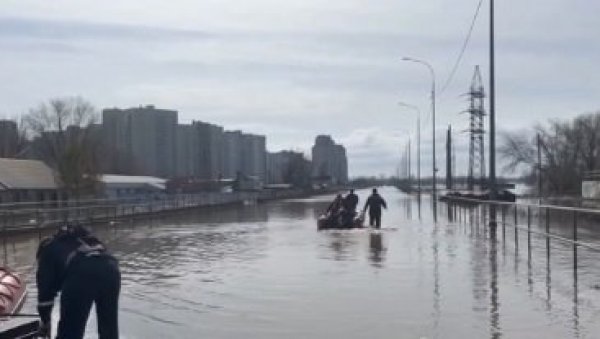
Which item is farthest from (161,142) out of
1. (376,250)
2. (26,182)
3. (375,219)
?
(376,250)

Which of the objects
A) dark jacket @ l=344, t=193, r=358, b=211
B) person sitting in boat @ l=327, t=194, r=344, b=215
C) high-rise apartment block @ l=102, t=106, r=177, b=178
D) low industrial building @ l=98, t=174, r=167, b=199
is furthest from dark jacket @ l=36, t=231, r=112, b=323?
high-rise apartment block @ l=102, t=106, r=177, b=178

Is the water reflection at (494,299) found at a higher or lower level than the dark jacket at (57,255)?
lower

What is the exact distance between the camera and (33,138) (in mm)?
117562

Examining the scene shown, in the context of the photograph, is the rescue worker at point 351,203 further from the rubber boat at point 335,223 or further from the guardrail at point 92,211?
the guardrail at point 92,211

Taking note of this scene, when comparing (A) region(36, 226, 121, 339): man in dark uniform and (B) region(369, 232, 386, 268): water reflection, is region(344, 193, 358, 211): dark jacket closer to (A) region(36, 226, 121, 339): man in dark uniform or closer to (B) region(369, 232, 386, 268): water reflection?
(B) region(369, 232, 386, 268): water reflection

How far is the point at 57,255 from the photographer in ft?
27.6

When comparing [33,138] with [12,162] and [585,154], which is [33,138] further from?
[585,154]

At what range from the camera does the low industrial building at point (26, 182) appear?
6062cm

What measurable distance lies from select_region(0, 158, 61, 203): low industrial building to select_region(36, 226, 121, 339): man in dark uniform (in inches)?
2079

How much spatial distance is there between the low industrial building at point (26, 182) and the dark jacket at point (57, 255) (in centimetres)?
5275

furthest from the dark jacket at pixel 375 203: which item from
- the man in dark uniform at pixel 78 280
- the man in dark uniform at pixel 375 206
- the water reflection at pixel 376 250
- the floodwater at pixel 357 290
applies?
the man in dark uniform at pixel 78 280

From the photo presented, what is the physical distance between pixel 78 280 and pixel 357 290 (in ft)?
26.4

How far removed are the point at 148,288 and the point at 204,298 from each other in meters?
1.99

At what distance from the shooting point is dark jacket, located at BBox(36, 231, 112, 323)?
838 cm
